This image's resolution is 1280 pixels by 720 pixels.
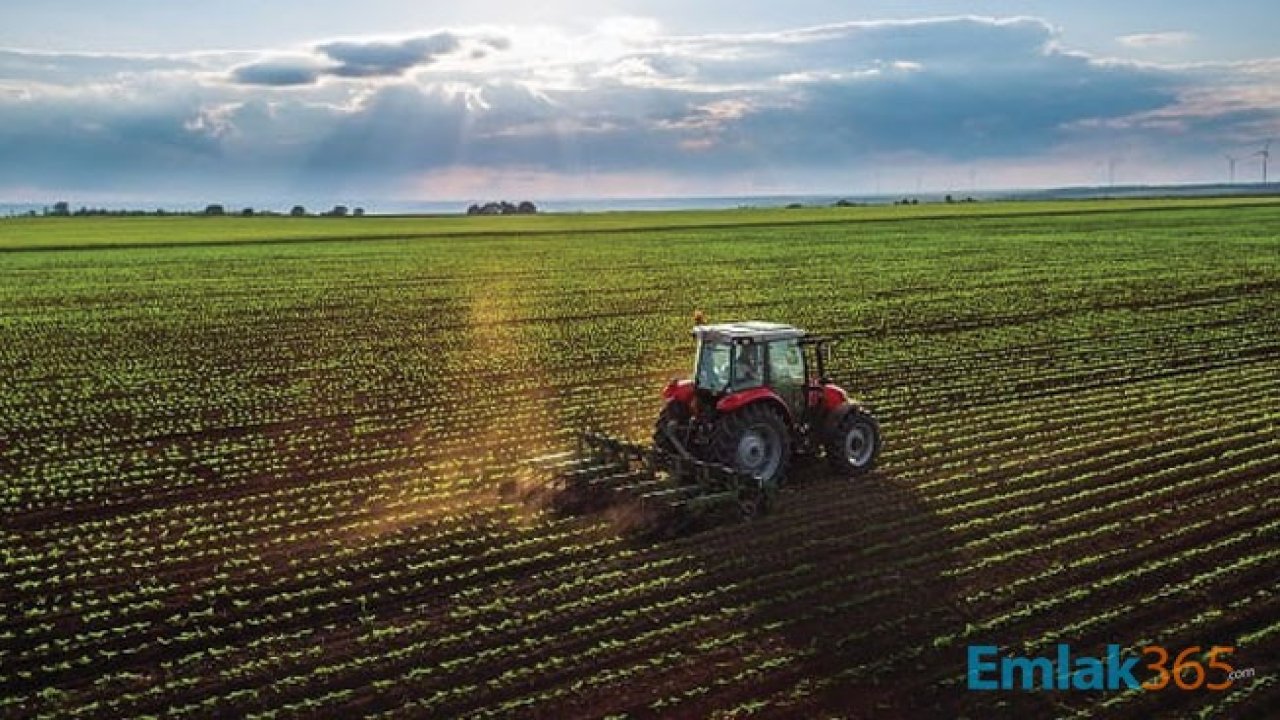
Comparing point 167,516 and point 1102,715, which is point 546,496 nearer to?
point 167,516

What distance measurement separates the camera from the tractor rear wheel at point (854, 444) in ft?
47.8

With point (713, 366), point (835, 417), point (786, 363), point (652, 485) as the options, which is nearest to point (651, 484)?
point (652, 485)

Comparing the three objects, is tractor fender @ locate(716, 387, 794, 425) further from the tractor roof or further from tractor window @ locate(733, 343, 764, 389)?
the tractor roof

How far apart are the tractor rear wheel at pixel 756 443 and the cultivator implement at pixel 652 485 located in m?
0.20

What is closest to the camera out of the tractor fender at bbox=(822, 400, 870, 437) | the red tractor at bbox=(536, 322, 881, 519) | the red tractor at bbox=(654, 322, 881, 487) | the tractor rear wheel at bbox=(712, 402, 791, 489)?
the red tractor at bbox=(536, 322, 881, 519)

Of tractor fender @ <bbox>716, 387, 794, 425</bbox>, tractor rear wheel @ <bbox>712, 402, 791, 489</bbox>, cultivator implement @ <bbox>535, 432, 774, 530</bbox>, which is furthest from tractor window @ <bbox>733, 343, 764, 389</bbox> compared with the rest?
cultivator implement @ <bbox>535, 432, 774, 530</bbox>

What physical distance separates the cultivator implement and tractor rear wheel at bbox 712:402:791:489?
0.20 meters

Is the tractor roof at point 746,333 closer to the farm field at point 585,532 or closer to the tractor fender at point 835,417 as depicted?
the tractor fender at point 835,417

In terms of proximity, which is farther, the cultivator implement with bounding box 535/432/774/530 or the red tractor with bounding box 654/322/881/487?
the red tractor with bounding box 654/322/881/487

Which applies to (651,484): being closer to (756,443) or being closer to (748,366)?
(756,443)

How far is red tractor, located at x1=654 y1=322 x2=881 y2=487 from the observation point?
1361 cm

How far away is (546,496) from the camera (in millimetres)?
14156

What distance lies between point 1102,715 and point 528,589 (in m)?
5.33

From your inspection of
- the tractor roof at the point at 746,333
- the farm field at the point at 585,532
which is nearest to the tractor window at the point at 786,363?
the tractor roof at the point at 746,333
